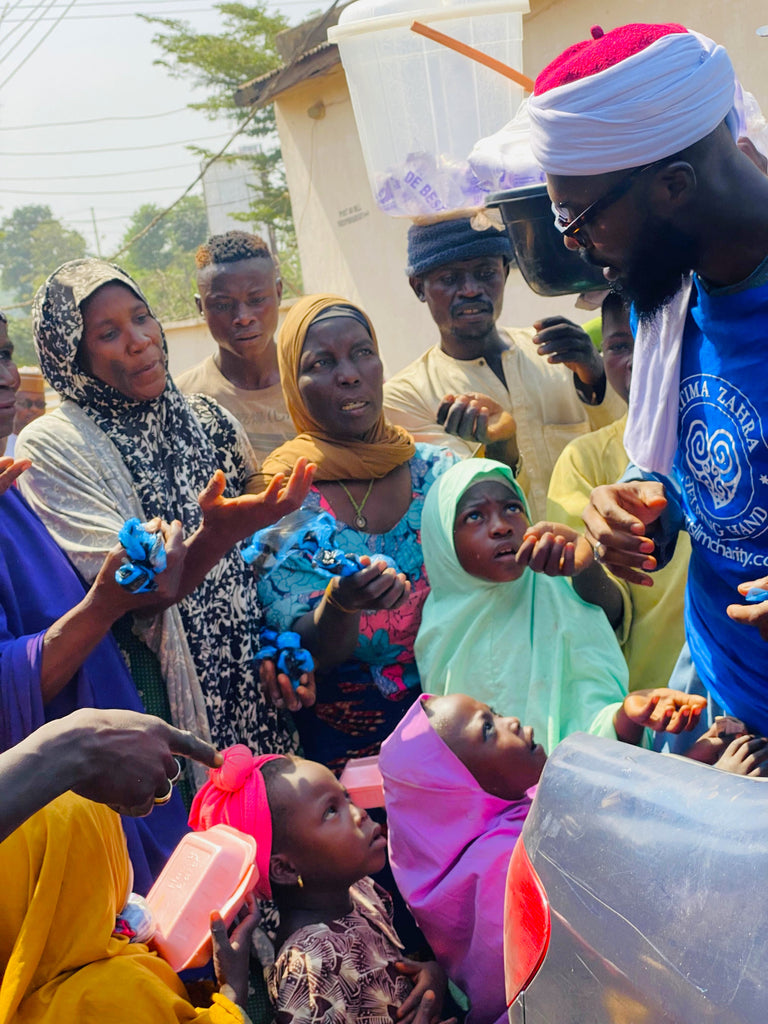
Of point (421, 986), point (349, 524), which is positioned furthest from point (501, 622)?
point (421, 986)

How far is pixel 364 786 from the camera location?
316 cm

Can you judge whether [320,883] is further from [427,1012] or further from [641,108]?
[641,108]

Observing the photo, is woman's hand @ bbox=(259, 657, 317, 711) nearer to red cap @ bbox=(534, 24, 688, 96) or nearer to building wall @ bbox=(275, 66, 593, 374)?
red cap @ bbox=(534, 24, 688, 96)

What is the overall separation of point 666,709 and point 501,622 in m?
0.91

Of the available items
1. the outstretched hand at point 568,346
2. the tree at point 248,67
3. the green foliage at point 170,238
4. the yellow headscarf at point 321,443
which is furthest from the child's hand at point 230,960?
the green foliage at point 170,238

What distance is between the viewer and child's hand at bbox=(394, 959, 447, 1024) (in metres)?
2.66

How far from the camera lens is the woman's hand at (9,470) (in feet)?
8.89

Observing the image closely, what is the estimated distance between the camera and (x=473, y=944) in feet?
8.74

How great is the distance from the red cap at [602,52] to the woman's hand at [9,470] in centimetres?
155

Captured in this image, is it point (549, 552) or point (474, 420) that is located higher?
point (474, 420)

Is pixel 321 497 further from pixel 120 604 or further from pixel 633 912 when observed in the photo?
pixel 633 912

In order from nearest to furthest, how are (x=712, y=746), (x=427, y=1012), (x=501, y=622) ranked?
(x=712, y=746), (x=427, y=1012), (x=501, y=622)

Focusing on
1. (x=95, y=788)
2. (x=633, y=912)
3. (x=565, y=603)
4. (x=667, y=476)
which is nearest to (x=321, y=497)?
(x=565, y=603)

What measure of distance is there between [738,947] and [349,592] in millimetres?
1913
